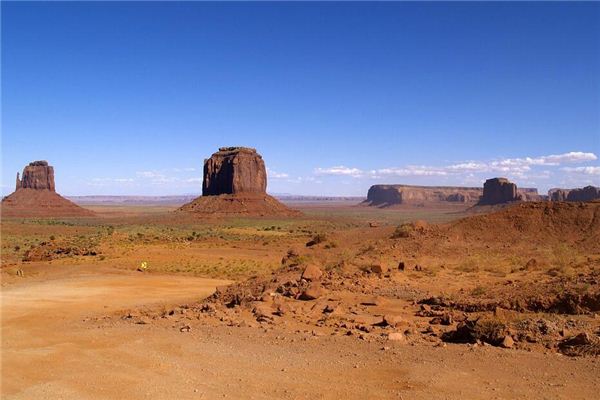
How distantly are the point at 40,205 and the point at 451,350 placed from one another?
125 metres

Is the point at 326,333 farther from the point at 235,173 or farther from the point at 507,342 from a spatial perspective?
the point at 235,173

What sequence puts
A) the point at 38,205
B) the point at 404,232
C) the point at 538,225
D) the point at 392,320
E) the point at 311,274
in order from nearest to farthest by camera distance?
1. the point at 392,320
2. the point at 311,274
3. the point at 538,225
4. the point at 404,232
5. the point at 38,205

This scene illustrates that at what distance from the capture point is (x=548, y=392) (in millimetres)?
7590

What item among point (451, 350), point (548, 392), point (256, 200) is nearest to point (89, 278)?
point (451, 350)

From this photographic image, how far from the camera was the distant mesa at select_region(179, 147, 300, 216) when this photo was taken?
355ft

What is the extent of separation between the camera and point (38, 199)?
12100 cm

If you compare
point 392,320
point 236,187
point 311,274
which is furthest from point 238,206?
point 392,320

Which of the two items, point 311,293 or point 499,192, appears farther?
point 499,192

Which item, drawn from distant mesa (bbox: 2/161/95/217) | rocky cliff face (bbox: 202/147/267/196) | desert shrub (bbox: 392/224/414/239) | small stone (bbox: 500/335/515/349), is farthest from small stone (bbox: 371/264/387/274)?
distant mesa (bbox: 2/161/95/217)

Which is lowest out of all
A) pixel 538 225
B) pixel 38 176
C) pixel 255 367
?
pixel 255 367

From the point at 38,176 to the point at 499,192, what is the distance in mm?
129372

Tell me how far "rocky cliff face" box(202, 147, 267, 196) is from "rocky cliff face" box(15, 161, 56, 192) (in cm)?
3880

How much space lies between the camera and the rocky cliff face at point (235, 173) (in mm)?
118188

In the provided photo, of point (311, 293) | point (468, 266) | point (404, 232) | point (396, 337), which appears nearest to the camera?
point (396, 337)
